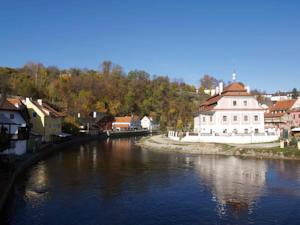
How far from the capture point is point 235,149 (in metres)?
55.0

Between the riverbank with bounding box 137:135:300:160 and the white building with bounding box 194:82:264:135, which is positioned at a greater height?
the white building with bounding box 194:82:264:135

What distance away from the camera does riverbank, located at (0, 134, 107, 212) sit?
2542 centimetres

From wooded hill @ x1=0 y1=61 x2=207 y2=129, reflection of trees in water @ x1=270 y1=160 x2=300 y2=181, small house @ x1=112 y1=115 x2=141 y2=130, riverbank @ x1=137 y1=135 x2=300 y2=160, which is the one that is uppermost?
wooded hill @ x1=0 y1=61 x2=207 y2=129

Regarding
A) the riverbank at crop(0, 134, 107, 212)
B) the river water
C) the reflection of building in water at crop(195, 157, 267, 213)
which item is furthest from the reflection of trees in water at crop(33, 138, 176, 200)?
the reflection of building in water at crop(195, 157, 267, 213)

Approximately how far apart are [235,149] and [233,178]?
20648 millimetres

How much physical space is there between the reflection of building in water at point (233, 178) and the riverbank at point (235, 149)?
3.84 m

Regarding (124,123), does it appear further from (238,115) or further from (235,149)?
(235,149)

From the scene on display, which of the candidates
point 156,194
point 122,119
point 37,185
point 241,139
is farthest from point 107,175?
point 122,119

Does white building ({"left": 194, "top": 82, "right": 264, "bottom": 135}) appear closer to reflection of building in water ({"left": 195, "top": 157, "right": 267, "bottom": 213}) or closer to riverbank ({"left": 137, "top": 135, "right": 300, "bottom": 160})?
riverbank ({"left": 137, "top": 135, "right": 300, "bottom": 160})

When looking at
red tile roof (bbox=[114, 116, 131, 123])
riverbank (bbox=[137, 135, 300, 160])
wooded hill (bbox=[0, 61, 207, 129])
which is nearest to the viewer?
riverbank (bbox=[137, 135, 300, 160])

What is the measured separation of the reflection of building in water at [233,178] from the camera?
88.5 feet

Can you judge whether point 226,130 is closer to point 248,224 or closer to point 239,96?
point 239,96

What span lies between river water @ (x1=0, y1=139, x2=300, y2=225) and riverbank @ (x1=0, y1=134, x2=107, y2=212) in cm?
83

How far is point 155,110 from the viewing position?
159 metres
